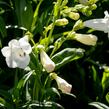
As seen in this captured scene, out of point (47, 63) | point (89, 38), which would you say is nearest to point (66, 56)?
point (89, 38)

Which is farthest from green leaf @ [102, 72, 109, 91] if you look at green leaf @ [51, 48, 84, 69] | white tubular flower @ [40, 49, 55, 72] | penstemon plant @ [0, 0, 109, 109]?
white tubular flower @ [40, 49, 55, 72]

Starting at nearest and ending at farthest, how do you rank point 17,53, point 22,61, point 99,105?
point 22,61, point 17,53, point 99,105

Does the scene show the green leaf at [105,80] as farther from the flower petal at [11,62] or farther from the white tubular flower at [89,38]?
the flower petal at [11,62]

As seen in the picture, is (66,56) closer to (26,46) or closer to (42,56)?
(42,56)

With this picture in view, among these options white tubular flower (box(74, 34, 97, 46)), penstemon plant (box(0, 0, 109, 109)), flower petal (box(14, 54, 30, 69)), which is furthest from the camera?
white tubular flower (box(74, 34, 97, 46))

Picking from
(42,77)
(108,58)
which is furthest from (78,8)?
(108,58)

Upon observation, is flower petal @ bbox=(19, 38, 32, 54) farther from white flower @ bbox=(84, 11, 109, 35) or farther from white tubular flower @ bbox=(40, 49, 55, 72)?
white flower @ bbox=(84, 11, 109, 35)

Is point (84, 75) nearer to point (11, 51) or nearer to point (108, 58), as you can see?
point (108, 58)
